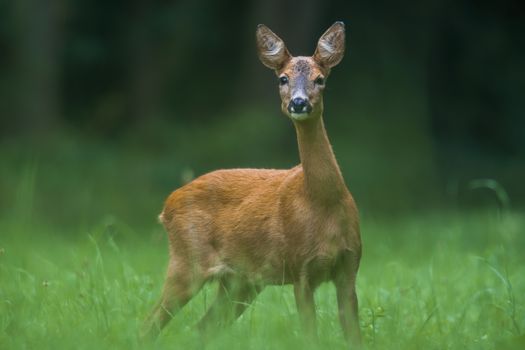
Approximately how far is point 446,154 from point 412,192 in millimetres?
3574

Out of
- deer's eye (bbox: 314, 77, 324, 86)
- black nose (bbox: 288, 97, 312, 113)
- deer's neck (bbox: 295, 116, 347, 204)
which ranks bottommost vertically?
deer's neck (bbox: 295, 116, 347, 204)

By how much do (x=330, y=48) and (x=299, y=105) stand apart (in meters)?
0.58

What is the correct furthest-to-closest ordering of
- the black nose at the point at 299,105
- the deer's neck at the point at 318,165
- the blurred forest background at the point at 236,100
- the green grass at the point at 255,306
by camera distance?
the blurred forest background at the point at 236,100
the deer's neck at the point at 318,165
the black nose at the point at 299,105
the green grass at the point at 255,306

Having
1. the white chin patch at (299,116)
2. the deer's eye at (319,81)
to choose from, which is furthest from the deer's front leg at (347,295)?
the deer's eye at (319,81)

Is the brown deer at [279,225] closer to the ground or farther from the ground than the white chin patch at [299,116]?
closer to the ground

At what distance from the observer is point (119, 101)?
69.7ft

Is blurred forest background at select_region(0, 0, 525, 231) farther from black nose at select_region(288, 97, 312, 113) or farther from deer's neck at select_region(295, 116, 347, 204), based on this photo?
black nose at select_region(288, 97, 312, 113)

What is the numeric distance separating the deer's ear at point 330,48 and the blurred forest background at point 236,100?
7762mm

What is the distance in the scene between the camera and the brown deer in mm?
5625

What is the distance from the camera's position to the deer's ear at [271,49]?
6.09m

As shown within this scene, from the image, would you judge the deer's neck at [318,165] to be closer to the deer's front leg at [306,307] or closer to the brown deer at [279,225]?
the brown deer at [279,225]

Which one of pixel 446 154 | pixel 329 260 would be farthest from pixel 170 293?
pixel 446 154

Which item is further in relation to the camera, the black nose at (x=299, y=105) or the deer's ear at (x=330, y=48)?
the deer's ear at (x=330, y=48)

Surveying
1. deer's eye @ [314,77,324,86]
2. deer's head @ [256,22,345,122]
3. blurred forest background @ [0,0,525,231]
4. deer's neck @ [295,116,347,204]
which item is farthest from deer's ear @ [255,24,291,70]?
blurred forest background @ [0,0,525,231]
